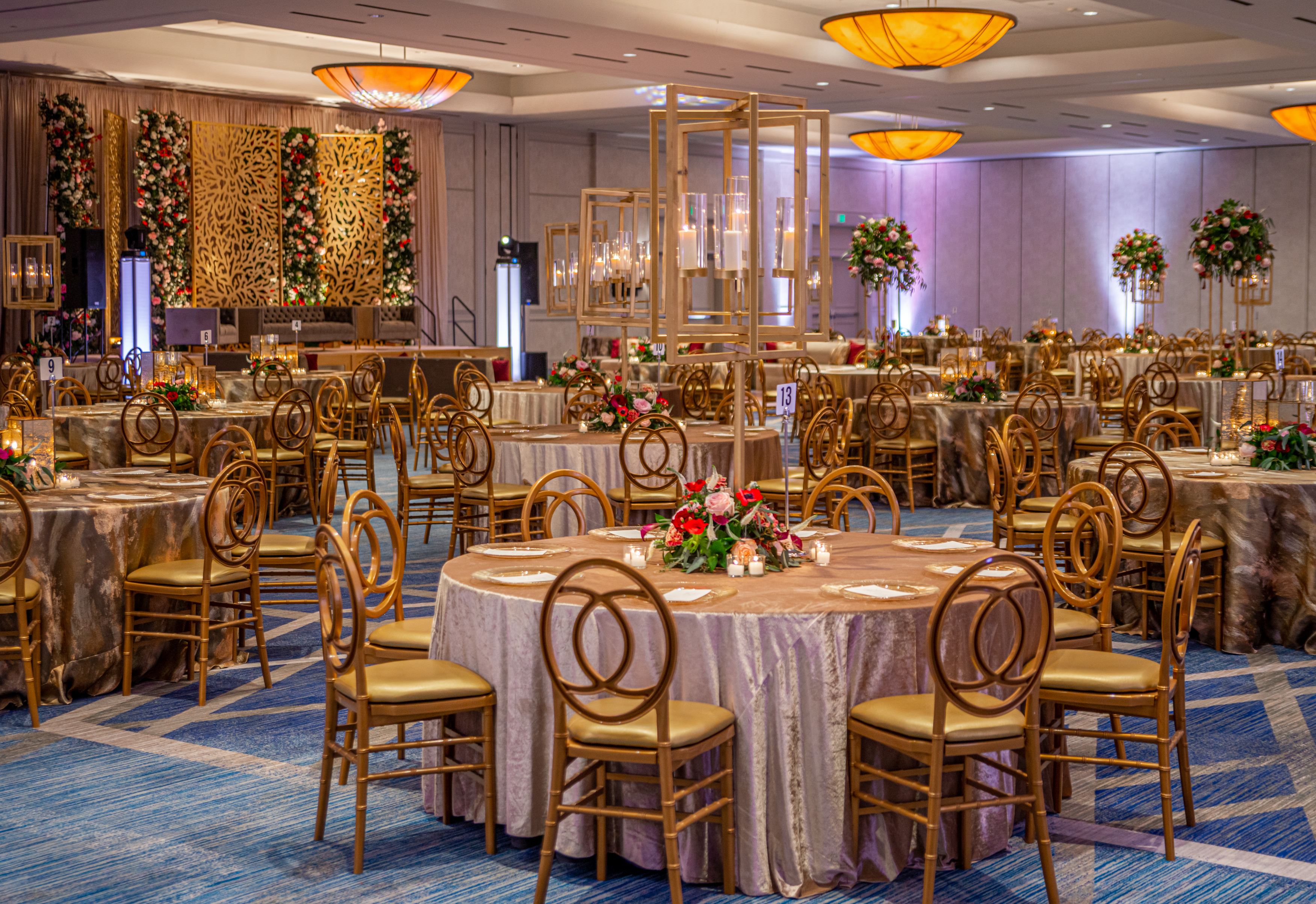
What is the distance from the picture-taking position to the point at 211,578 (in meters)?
5.36

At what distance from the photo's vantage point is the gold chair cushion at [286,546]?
574cm

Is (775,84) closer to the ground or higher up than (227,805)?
higher up

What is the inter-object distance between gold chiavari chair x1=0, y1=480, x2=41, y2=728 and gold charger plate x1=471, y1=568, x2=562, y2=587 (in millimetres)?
1810

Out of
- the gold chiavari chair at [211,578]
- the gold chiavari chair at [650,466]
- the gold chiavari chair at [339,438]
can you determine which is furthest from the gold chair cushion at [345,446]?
the gold chiavari chair at [211,578]

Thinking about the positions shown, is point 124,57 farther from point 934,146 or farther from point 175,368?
point 934,146

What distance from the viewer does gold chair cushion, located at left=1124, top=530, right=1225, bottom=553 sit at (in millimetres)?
5919

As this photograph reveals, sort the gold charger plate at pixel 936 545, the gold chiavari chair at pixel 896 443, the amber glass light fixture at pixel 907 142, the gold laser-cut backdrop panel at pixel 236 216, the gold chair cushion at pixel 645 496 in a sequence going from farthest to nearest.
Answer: the gold laser-cut backdrop panel at pixel 236 216 < the amber glass light fixture at pixel 907 142 < the gold chiavari chair at pixel 896 443 < the gold chair cushion at pixel 645 496 < the gold charger plate at pixel 936 545

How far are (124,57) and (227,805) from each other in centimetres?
1289

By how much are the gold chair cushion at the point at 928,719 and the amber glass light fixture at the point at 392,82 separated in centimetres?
1112

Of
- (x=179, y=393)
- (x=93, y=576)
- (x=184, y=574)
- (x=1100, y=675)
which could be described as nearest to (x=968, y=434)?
(x=179, y=393)

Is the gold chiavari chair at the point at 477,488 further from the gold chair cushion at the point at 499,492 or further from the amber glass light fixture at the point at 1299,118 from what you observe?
the amber glass light fixture at the point at 1299,118

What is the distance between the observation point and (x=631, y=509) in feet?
24.1

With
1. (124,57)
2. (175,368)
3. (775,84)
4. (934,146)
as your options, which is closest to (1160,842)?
(175,368)

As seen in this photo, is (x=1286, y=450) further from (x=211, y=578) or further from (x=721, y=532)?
(x=211, y=578)
